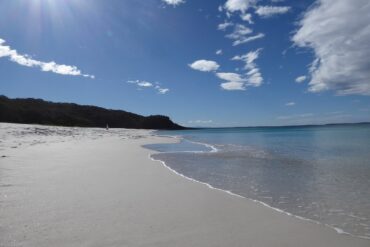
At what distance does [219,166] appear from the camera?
974 cm

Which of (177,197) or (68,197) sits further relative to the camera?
(177,197)

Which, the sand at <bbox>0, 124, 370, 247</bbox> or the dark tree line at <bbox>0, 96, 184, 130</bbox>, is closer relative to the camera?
the sand at <bbox>0, 124, 370, 247</bbox>

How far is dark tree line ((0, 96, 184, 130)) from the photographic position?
190 feet

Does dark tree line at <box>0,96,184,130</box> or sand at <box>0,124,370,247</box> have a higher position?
dark tree line at <box>0,96,184,130</box>

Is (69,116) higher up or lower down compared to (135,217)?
higher up

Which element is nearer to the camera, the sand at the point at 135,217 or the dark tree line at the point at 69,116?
the sand at the point at 135,217

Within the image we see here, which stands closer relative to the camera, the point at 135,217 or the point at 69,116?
the point at 135,217

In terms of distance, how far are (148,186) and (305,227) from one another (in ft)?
10.7

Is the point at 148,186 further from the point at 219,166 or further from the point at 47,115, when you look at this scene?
the point at 47,115

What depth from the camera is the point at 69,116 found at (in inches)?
3046

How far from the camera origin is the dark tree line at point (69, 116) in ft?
190

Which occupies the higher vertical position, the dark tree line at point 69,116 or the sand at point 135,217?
the dark tree line at point 69,116

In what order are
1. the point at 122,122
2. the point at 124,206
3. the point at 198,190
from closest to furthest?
the point at 124,206 < the point at 198,190 < the point at 122,122

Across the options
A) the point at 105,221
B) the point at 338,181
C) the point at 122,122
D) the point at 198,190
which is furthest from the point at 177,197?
the point at 122,122
